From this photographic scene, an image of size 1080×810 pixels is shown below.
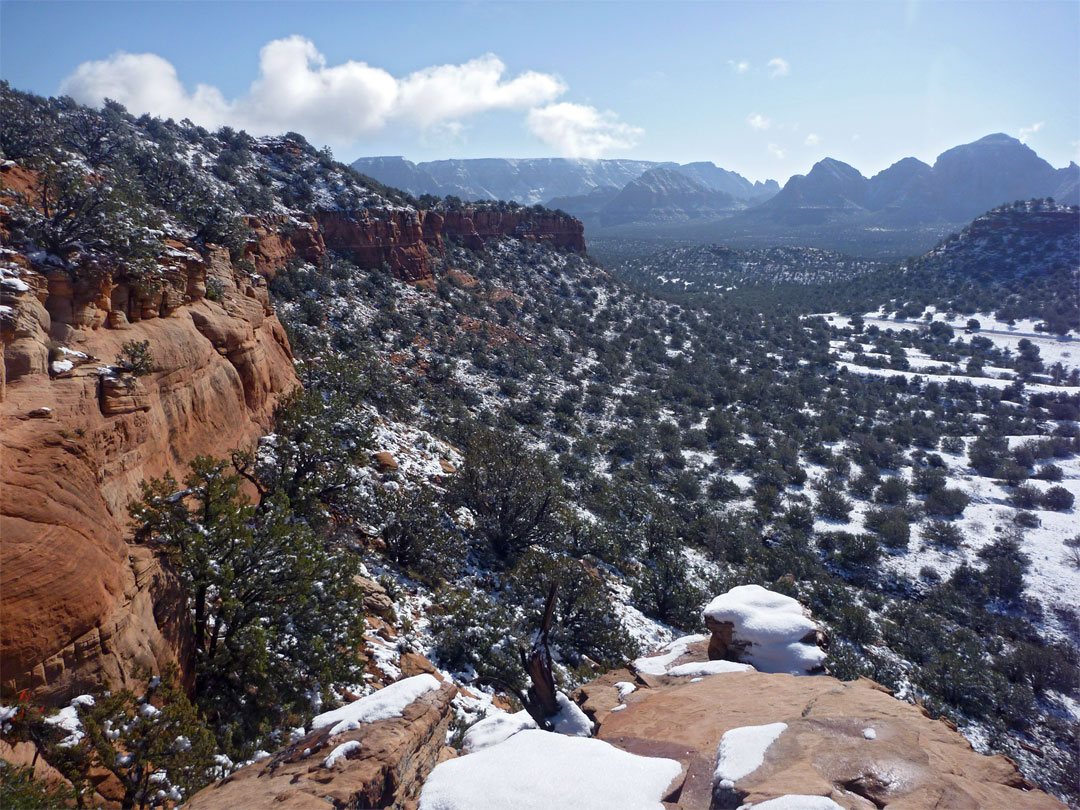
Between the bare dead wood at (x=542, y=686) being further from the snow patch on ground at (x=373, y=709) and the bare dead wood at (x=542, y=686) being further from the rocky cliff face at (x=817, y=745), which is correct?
the snow patch on ground at (x=373, y=709)

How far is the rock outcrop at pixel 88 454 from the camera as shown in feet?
15.8

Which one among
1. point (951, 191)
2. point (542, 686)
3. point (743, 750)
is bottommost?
point (542, 686)

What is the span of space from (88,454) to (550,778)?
239 inches

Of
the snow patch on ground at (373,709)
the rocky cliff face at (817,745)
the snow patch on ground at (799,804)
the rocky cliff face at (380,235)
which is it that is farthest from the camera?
the rocky cliff face at (380,235)

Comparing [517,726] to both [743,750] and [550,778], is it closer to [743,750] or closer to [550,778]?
[550,778]

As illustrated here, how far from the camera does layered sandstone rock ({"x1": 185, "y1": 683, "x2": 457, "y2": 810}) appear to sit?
14.7 feet

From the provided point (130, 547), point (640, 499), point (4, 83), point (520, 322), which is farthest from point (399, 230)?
point (130, 547)

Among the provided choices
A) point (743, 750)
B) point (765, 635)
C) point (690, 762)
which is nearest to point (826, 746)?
point (743, 750)

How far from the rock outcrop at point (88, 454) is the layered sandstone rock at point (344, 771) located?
1.76m

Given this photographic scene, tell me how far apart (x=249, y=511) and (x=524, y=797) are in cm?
490

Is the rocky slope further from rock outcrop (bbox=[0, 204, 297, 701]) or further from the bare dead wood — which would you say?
rock outcrop (bbox=[0, 204, 297, 701])

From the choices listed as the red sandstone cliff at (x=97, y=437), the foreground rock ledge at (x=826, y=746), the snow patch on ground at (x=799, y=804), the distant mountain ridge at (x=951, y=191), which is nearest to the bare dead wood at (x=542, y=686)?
the foreground rock ledge at (x=826, y=746)

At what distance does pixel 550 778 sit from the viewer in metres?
4.65

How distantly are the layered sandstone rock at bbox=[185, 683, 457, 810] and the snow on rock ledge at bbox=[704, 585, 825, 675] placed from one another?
5289 mm
